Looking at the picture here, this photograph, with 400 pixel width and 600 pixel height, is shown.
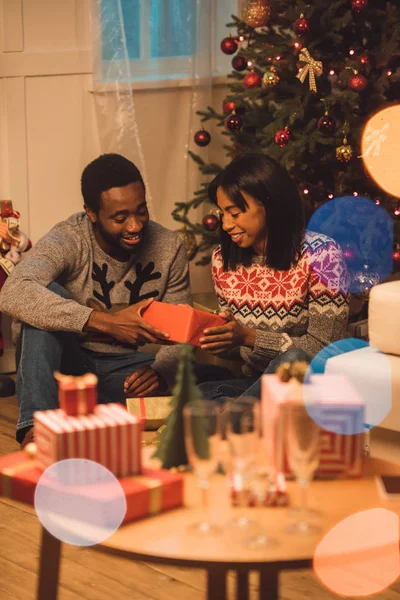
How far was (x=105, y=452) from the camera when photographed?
1491 millimetres

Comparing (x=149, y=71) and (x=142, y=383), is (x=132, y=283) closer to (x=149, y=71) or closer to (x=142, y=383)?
(x=142, y=383)

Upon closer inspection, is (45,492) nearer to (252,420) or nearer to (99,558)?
(252,420)

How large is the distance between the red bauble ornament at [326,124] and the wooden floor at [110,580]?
169cm

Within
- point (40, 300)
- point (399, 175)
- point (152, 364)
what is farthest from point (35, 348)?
point (399, 175)

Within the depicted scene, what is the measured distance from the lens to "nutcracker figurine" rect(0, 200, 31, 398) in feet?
11.5

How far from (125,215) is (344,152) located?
912 millimetres

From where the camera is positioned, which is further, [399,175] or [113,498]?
[399,175]

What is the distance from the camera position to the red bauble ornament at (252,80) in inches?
139

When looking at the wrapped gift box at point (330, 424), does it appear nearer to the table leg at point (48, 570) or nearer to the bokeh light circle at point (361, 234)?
the table leg at point (48, 570)

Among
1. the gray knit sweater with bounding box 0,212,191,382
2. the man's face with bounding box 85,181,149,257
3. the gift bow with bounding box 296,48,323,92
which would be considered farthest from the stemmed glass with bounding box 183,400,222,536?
the gift bow with bounding box 296,48,323,92

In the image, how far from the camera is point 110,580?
2.13 meters

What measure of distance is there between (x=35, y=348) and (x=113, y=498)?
1323mm

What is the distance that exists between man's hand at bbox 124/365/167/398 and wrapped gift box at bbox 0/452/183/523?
1222mm

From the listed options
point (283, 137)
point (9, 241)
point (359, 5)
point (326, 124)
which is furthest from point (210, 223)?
point (359, 5)
